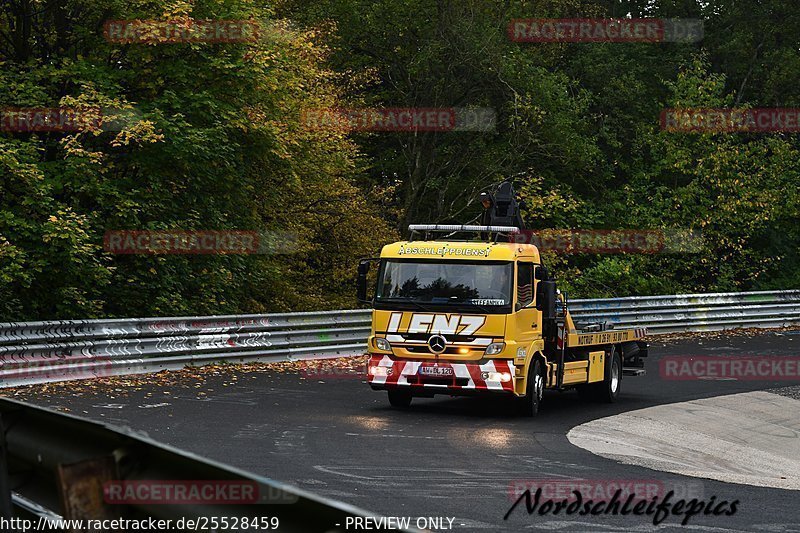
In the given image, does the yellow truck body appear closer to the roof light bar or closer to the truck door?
the truck door

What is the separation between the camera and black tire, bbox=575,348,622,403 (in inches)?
794

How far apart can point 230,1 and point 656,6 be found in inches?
1134

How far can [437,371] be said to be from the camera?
1683 cm

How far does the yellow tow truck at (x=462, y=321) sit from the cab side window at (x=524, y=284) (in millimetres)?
14

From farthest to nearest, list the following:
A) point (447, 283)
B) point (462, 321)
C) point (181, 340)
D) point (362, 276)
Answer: point (181, 340)
point (362, 276)
point (447, 283)
point (462, 321)

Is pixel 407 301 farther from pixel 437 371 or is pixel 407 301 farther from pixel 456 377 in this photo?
pixel 456 377

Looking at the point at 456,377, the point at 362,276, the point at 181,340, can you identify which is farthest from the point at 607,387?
the point at 181,340

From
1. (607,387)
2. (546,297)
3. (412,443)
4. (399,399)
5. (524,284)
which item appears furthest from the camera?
(607,387)

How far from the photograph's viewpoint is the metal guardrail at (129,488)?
372 cm

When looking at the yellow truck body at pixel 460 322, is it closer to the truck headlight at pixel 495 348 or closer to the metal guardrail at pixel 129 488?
the truck headlight at pixel 495 348

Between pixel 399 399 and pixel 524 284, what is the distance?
2.55 metres

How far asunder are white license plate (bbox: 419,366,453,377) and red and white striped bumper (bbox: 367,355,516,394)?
31 mm

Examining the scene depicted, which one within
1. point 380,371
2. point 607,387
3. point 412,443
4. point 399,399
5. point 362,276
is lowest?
point 607,387

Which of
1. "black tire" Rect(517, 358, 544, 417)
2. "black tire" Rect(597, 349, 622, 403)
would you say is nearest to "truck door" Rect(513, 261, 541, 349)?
"black tire" Rect(517, 358, 544, 417)
